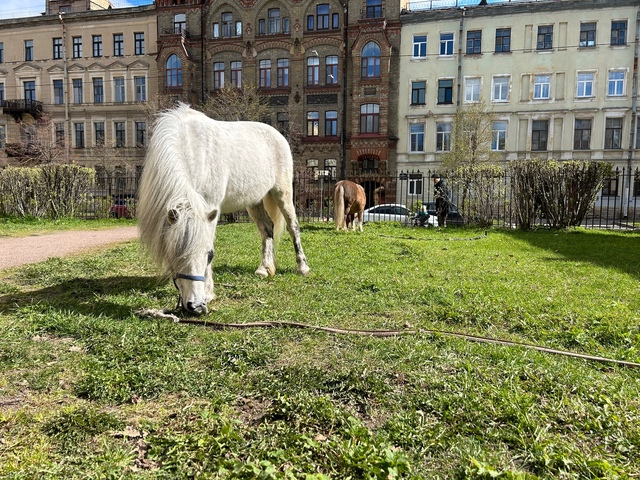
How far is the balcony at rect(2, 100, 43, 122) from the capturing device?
39312mm

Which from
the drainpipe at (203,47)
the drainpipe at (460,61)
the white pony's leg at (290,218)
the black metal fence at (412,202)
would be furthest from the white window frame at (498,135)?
the white pony's leg at (290,218)

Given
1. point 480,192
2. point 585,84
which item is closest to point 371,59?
point 585,84

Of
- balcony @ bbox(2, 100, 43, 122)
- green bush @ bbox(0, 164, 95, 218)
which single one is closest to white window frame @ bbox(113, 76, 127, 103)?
balcony @ bbox(2, 100, 43, 122)

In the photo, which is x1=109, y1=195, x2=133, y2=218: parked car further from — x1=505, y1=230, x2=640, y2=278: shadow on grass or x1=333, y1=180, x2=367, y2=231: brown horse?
x1=505, y1=230, x2=640, y2=278: shadow on grass

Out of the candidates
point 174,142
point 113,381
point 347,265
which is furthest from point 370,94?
point 113,381

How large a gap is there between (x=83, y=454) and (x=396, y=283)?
422 cm

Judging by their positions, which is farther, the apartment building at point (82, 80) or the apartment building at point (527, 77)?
the apartment building at point (82, 80)

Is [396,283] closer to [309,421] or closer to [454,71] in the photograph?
[309,421]

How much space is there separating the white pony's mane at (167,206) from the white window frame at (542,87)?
35.5 meters

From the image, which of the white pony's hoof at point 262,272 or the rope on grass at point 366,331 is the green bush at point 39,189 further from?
the rope on grass at point 366,331

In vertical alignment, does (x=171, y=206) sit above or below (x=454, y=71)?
below

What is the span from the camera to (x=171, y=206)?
3.79 m

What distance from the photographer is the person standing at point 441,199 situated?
1586 cm

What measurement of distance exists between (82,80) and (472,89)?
116ft
